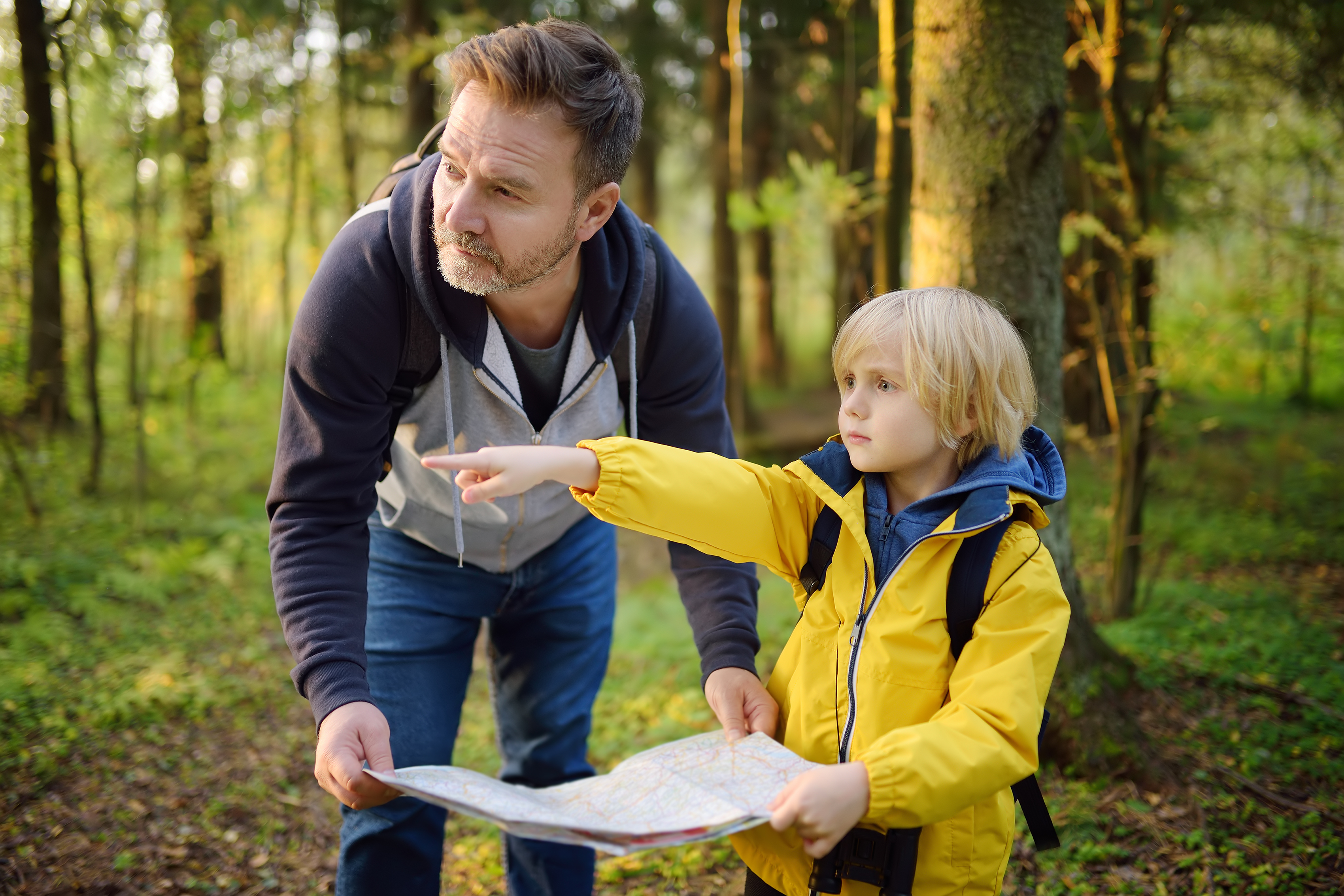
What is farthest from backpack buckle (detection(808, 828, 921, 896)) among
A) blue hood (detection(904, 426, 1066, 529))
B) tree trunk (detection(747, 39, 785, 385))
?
tree trunk (detection(747, 39, 785, 385))

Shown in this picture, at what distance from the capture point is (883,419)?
1753 millimetres

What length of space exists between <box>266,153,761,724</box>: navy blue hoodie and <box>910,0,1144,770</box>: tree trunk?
4.77 feet

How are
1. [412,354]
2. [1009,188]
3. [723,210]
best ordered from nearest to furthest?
[412,354] → [1009,188] → [723,210]

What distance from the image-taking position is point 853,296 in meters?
8.35

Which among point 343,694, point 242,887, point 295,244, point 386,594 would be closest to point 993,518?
point 343,694

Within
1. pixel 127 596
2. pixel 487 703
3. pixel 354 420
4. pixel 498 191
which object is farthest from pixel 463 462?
pixel 127 596

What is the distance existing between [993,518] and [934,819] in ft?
1.83

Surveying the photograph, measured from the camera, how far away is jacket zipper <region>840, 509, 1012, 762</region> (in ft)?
5.65

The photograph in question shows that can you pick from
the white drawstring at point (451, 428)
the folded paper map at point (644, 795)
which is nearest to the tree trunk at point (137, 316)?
the white drawstring at point (451, 428)

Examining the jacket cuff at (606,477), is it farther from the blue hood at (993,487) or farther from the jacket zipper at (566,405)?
the blue hood at (993,487)

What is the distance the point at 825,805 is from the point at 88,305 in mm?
7804

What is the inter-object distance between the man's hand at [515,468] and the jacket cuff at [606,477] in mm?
13

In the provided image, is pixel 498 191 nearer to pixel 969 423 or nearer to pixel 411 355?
pixel 411 355

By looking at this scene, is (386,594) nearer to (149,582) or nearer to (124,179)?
(149,582)
